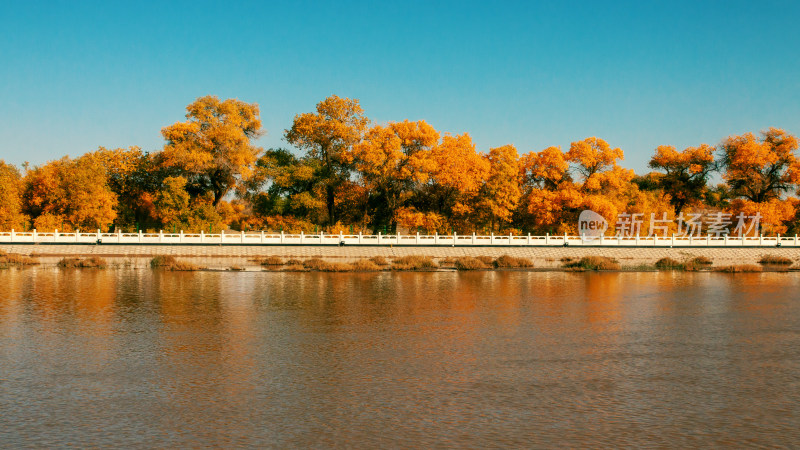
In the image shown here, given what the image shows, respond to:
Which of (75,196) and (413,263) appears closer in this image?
(413,263)

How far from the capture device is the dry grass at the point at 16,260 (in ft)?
143

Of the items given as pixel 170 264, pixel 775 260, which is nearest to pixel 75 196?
pixel 170 264

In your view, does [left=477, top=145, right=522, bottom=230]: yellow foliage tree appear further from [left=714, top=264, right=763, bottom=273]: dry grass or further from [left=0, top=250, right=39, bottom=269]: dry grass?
[left=0, top=250, right=39, bottom=269]: dry grass

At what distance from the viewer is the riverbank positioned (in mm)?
47031

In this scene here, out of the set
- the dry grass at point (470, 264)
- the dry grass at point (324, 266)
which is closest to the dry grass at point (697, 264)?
the dry grass at point (470, 264)

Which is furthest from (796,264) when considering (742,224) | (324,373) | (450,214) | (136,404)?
(136,404)

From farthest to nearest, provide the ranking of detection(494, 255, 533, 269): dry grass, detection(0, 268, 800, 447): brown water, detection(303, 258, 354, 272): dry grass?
detection(494, 255, 533, 269): dry grass → detection(303, 258, 354, 272): dry grass → detection(0, 268, 800, 447): brown water

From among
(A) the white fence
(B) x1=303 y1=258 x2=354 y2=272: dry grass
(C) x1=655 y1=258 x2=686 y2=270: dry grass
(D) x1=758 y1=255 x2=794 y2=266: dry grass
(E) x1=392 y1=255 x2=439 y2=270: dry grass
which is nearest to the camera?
(B) x1=303 y1=258 x2=354 y2=272: dry grass

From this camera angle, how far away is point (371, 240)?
5275cm

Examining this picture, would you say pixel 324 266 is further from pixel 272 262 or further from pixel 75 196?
pixel 75 196

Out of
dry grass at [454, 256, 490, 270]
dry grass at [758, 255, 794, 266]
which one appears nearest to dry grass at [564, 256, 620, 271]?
dry grass at [454, 256, 490, 270]

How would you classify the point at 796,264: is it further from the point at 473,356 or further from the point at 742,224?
the point at 473,356

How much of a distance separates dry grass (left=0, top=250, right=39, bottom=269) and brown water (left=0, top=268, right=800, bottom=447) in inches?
723

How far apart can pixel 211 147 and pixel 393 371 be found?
4468 cm
